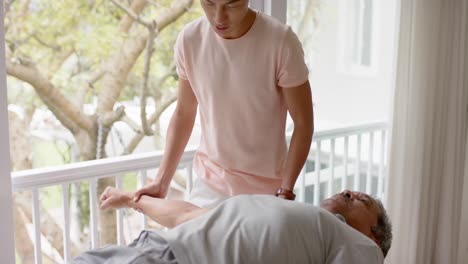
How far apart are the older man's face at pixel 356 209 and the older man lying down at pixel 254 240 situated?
27 cm

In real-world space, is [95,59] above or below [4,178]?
above

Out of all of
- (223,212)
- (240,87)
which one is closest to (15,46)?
(240,87)

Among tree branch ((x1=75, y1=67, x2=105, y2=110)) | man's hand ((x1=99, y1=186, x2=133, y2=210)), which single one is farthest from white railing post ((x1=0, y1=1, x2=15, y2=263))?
tree branch ((x1=75, y1=67, x2=105, y2=110))

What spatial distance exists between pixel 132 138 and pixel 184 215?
9.77 feet

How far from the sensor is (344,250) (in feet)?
5.56

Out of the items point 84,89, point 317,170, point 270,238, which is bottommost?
point 317,170

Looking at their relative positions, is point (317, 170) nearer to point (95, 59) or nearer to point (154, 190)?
point (154, 190)

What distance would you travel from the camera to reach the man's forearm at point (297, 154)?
204 cm

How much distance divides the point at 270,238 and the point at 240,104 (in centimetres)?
57

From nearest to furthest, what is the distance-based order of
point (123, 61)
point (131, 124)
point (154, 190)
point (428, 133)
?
point (154, 190)
point (428, 133)
point (123, 61)
point (131, 124)

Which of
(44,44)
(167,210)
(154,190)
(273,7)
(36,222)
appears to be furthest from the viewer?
(44,44)

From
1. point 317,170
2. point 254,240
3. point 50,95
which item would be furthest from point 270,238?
point 50,95

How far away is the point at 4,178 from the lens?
2100mm

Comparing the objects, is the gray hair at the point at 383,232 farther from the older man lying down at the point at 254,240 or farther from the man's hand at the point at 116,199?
the man's hand at the point at 116,199
